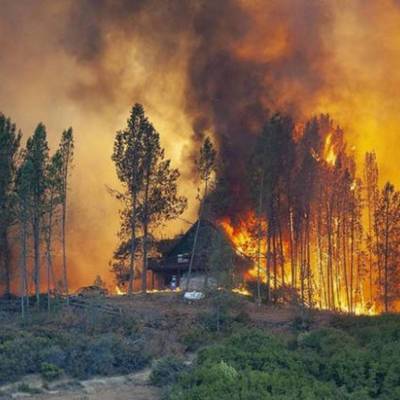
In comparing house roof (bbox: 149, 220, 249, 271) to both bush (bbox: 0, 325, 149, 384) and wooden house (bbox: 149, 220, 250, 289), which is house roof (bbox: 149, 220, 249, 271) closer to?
wooden house (bbox: 149, 220, 250, 289)

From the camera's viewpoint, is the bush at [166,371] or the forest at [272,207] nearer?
the bush at [166,371]

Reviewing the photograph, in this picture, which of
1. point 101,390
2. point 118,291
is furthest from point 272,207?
point 101,390

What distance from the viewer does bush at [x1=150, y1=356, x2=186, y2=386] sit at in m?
29.6

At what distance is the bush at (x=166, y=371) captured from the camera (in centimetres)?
2962

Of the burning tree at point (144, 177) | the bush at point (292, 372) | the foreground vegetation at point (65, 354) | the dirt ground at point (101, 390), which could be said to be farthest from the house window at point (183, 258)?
the dirt ground at point (101, 390)

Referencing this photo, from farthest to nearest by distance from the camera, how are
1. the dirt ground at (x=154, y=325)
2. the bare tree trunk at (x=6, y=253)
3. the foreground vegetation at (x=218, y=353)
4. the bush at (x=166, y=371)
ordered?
the bare tree trunk at (x=6, y=253)
the bush at (x=166, y=371)
the dirt ground at (x=154, y=325)
the foreground vegetation at (x=218, y=353)

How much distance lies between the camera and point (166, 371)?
99.1 ft

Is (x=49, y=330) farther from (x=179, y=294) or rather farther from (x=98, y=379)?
(x=179, y=294)

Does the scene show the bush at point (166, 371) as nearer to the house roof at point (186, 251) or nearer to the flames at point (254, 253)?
the flames at point (254, 253)

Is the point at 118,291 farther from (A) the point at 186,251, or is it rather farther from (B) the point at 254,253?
(B) the point at 254,253

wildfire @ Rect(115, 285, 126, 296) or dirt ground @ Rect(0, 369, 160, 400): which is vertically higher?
wildfire @ Rect(115, 285, 126, 296)

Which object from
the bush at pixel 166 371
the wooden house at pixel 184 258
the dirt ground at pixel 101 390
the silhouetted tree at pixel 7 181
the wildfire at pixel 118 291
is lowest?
the dirt ground at pixel 101 390

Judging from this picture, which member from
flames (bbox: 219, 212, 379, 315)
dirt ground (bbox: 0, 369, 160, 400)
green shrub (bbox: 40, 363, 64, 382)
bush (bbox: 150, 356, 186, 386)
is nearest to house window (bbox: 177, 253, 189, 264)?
flames (bbox: 219, 212, 379, 315)

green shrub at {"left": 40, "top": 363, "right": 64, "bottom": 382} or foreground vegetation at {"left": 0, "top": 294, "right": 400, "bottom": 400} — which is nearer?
foreground vegetation at {"left": 0, "top": 294, "right": 400, "bottom": 400}
